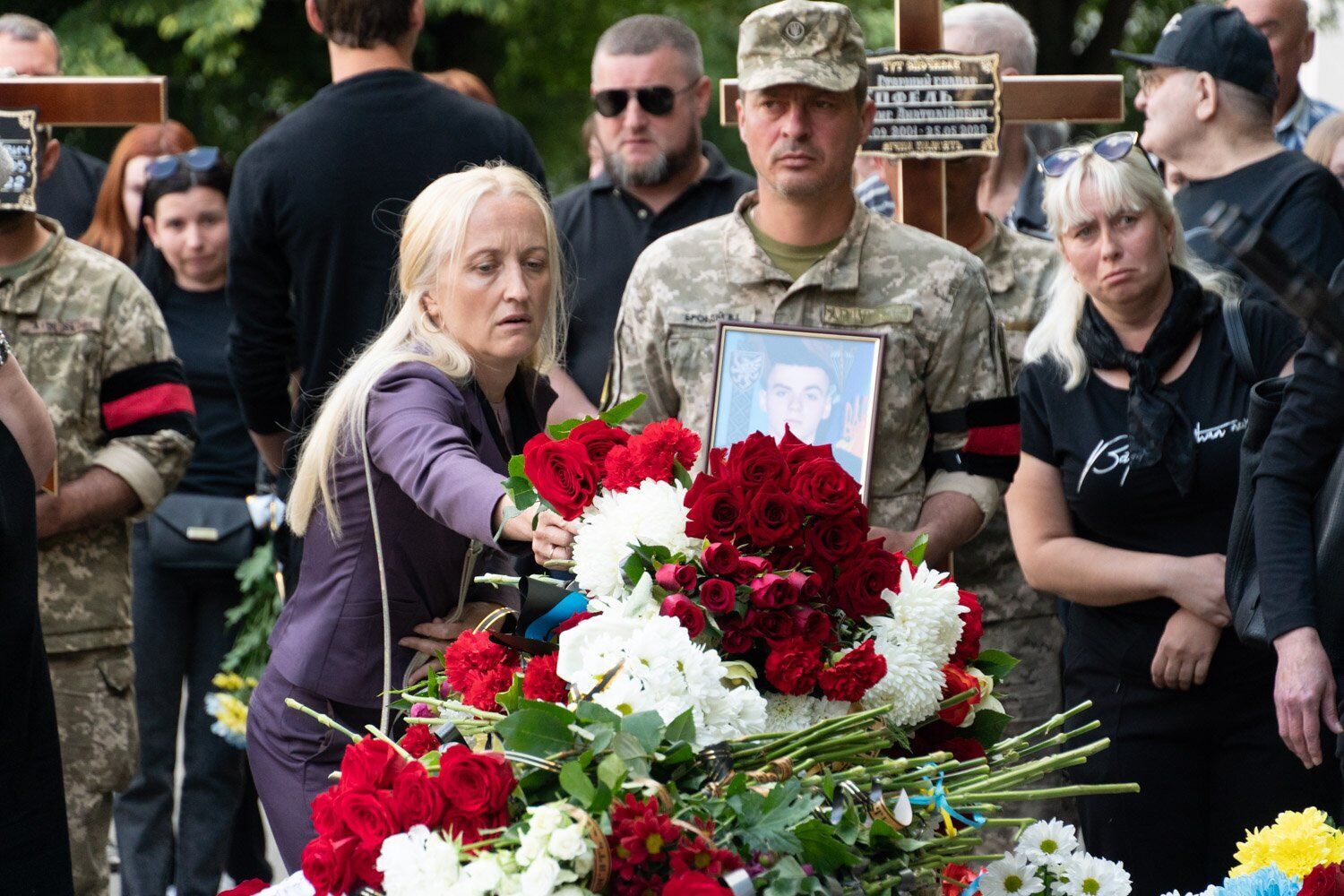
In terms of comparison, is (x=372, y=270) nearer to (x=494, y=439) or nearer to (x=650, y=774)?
(x=494, y=439)

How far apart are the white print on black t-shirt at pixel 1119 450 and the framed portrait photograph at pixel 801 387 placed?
2.89 feet

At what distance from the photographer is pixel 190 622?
6.07 metres

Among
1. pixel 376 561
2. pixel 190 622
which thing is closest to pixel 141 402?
pixel 190 622

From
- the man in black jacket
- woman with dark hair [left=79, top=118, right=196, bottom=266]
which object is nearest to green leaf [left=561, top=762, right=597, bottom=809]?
the man in black jacket

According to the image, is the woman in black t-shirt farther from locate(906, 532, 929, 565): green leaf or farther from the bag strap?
locate(906, 532, 929, 565): green leaf

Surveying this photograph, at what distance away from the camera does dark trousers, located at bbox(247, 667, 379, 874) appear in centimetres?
328

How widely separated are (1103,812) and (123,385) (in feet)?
9.11

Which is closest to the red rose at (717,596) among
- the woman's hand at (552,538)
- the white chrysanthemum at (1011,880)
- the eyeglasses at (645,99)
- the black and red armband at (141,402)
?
the woman's hand at (552,538)

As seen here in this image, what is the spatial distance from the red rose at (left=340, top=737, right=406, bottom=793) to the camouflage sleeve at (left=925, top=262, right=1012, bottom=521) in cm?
203

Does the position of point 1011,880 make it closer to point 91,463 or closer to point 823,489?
point 823,489

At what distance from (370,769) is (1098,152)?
3014 mm

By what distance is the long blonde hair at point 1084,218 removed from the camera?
4523 mm

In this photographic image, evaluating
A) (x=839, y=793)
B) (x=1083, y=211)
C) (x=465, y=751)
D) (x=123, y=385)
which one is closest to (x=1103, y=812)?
(x=1083, y=211)

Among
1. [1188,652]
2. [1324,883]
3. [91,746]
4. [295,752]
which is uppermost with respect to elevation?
[1324,883]
